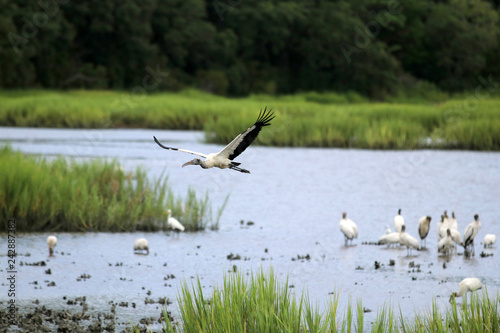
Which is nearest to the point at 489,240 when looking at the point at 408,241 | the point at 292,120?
the point at 408,241

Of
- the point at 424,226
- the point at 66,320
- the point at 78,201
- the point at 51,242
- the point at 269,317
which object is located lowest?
the point at 66,320

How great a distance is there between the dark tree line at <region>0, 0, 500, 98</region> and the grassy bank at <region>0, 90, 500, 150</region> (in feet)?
16.5

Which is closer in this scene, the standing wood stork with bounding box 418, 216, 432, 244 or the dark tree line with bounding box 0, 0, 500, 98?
the standing wood stork with bounding box 418, 216, 432, 244

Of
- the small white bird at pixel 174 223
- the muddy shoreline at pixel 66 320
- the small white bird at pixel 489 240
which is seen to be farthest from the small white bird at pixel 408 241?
the muddy shoreline at pixel 66 320

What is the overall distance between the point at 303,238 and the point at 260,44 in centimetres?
4856

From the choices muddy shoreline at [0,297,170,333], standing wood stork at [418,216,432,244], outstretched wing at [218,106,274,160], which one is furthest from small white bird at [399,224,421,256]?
outstretched wing at [218,106,274,160]

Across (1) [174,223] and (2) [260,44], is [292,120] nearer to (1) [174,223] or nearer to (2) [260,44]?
(1) [174,223]

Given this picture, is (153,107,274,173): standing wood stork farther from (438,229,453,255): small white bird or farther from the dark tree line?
the dark tree line

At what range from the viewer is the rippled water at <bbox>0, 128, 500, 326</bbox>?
37.3 feet

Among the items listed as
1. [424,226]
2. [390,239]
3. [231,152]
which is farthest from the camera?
[424,226]

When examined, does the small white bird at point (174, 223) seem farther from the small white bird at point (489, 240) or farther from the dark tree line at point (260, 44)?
the dark tree line at point (260, 44)

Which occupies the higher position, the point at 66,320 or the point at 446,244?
the point at 446,244

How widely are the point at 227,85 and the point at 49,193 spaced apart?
45627 millimetres

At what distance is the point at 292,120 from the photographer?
112ft
